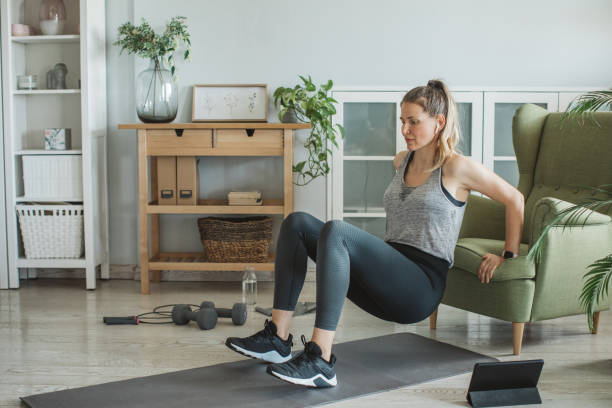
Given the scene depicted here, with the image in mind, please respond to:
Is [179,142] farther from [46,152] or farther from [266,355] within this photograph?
[266,355]

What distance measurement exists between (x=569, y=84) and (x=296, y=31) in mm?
1642

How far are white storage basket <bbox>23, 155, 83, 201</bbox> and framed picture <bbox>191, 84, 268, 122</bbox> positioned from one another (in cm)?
74

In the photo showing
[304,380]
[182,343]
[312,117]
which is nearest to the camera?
[304,380]

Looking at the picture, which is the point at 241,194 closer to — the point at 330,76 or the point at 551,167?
the point at 330,76

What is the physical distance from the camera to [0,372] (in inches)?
94.1

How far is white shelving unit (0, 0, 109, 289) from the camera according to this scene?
12.4 ft

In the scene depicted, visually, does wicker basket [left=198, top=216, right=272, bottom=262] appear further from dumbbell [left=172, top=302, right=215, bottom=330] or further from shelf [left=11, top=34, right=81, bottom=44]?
shelf [left=11, top=34, right=81, bottom=44]

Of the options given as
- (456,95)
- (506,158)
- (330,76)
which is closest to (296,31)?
(330,76)

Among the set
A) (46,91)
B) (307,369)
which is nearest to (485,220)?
(307,369)

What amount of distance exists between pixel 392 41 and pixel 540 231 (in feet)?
5.85

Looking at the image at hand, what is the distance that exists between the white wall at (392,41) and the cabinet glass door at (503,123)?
0.08 meters

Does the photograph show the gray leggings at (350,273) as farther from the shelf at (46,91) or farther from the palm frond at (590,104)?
the shelf at (46,91)

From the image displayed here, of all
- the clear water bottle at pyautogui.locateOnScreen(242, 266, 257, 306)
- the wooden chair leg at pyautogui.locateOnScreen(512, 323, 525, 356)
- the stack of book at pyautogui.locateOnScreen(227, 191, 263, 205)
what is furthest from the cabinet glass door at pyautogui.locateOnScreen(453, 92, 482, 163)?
the wooden chair leg at pyautogui.locateOnScreen(512, 323, 525, 356)

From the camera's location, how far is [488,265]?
2521 millimetres
